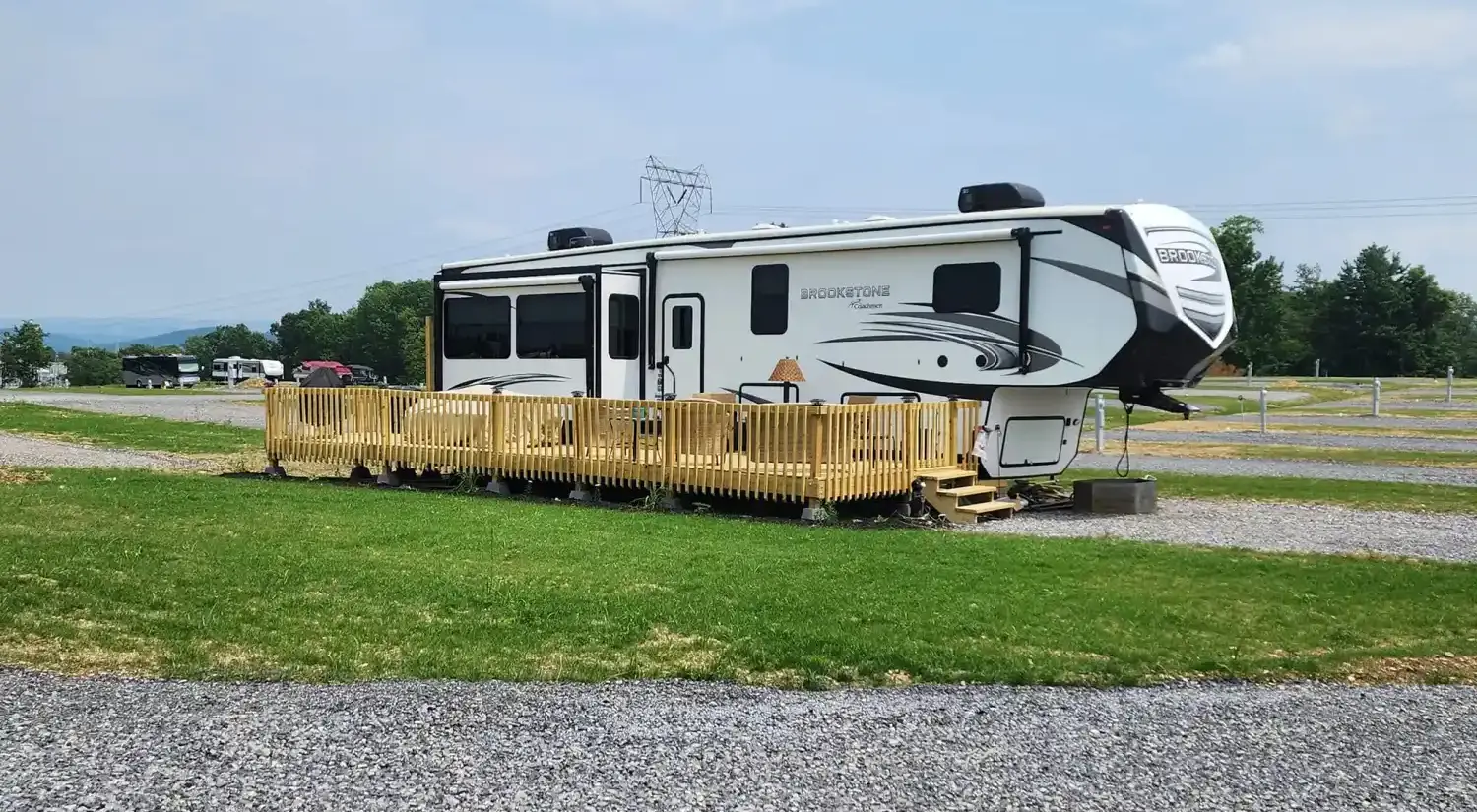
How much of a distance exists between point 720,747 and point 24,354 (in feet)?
297

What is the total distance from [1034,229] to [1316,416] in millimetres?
22437

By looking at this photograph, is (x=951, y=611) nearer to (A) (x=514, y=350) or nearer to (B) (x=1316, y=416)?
(A) (x=514, y=350)

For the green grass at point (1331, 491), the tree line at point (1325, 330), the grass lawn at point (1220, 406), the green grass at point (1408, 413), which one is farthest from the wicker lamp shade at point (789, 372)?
the tree line at point (1325, 330)

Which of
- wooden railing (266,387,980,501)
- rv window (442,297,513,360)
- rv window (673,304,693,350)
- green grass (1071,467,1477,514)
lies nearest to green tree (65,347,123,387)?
rv window (442,297,513,360)

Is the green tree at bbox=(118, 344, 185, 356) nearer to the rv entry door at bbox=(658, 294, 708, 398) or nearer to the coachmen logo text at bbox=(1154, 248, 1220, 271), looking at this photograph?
the rv entry door at bbox=(658, 294, 708, 398)

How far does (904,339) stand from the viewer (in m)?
12.5

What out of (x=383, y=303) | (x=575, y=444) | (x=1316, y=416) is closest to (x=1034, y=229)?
(x=575, y=444)

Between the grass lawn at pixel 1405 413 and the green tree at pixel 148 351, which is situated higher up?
the green tree at pixel 148 351

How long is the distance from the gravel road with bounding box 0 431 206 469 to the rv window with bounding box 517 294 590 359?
5366 mm

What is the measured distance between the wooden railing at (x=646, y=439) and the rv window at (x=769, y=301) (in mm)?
2052

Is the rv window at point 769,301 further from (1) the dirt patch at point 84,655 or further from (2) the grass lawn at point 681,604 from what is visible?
(1) the dirt patch at point 84,655

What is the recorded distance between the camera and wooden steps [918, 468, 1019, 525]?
11352 millimetres

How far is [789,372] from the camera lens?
1340 cm

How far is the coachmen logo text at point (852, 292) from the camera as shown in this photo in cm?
1266
